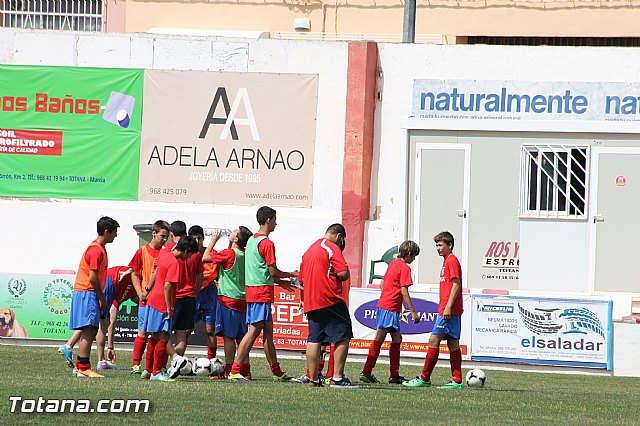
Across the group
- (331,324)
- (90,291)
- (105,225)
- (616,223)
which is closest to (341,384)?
(331,324)

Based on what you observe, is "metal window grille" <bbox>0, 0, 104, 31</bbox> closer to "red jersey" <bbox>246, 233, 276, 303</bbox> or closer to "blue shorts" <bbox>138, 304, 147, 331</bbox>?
"blue shorts" <bbox>138, 304, 147, 331</bbox>

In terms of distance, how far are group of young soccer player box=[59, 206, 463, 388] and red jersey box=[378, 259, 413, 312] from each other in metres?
0.01

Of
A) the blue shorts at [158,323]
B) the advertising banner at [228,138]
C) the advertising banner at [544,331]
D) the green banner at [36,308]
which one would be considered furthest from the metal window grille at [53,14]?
the blue shorts at [158,323]

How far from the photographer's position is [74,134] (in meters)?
27.1

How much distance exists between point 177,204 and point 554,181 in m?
8.20

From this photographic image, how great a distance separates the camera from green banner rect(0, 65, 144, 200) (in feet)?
88.6

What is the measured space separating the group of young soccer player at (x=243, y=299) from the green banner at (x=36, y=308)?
5467 mm

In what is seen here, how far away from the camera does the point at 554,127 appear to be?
2505cm

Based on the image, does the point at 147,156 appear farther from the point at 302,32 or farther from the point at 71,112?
the point at 302,32

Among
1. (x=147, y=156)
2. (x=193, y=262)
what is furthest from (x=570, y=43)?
(x=193, y=262)

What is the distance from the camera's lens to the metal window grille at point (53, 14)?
106 feet

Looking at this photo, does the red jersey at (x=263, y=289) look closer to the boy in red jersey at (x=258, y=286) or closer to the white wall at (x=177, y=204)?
the boy in red jersey at (x=258, y=286)

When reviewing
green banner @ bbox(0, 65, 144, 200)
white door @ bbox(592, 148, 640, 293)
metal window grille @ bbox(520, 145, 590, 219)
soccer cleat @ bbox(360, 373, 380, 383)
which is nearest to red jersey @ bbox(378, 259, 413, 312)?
soccer cleat @ bbox(360, 373, 380, 383)

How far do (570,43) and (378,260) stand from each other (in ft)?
34.7
